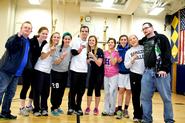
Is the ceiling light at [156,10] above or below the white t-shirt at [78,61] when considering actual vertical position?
above

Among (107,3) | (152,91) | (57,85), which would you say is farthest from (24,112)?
(107,3)

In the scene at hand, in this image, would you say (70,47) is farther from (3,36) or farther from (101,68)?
(3,36)

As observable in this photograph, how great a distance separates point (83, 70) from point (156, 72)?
108 centimetres

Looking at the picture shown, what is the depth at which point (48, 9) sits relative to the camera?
8531 mm

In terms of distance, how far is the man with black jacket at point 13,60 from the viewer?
275 cm

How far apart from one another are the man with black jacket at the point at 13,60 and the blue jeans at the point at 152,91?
60.8 inches

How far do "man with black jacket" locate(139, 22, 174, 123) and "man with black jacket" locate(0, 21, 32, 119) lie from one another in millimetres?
1520

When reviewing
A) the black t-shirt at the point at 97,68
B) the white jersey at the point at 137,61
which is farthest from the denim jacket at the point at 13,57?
the white jersey at the point at 137,61

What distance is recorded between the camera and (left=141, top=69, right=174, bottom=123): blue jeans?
269 cm

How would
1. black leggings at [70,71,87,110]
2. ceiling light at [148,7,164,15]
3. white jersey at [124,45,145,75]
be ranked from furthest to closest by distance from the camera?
1. ceiling light at [148,7,164,15]
2. black leggings at [70,71,87,110]
3. white jersey at [124,45,145,75]

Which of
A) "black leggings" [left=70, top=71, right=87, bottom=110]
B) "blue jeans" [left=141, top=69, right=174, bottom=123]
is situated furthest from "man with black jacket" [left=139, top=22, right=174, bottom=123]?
"black leggings" [left=70, top=71, right=87, bottom=110]

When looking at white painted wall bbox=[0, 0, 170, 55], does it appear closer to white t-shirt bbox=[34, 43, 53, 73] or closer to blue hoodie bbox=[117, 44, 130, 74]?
blue hoodie bbox=[117, 44, 130, 74]

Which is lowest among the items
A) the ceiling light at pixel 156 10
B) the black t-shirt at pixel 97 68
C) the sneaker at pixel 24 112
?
the sneaker at pixel 24 112

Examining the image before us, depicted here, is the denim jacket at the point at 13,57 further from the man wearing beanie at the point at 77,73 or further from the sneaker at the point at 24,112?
the man wearing beanie at the point at 77,73
